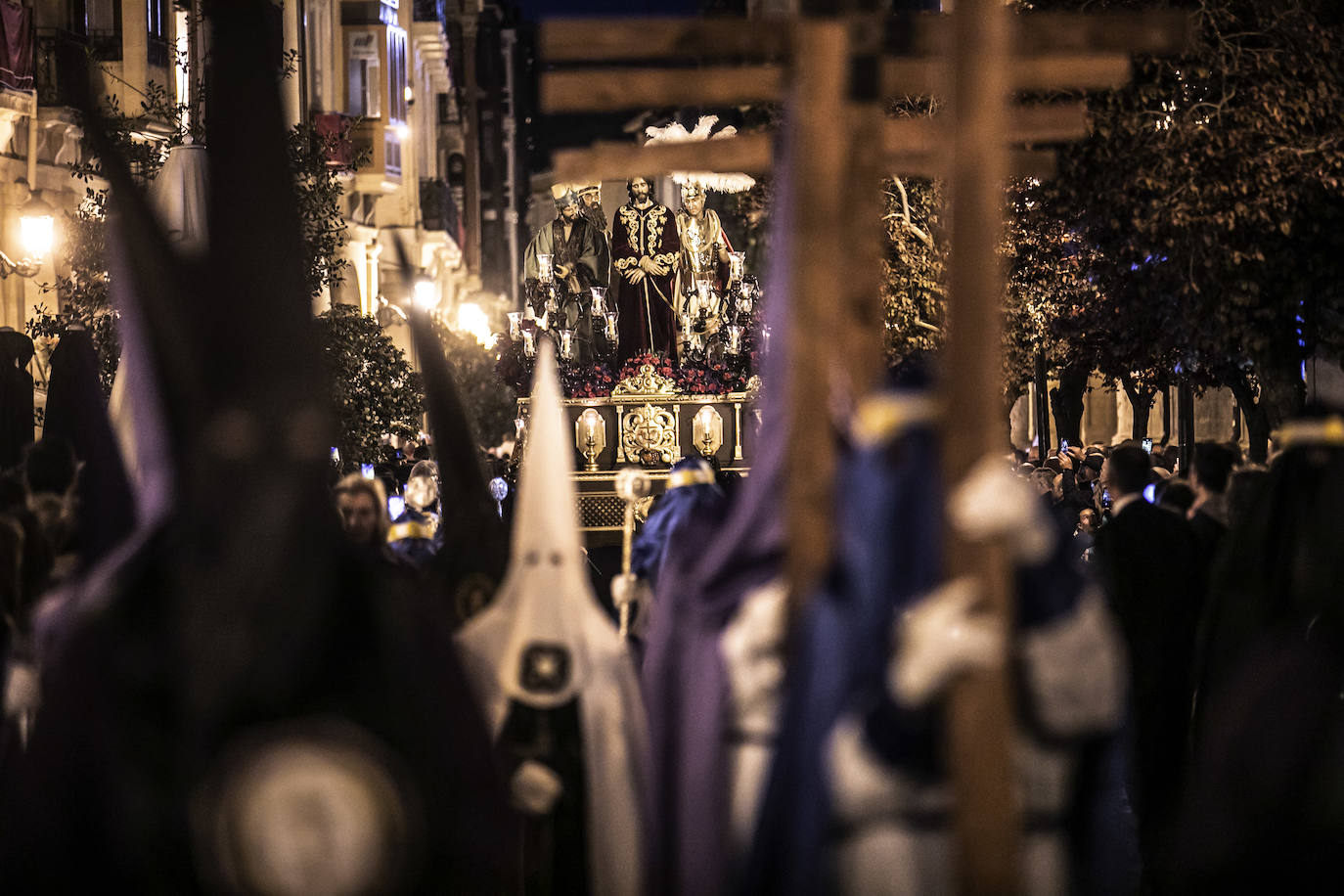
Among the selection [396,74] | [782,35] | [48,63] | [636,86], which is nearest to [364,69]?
[396,74]

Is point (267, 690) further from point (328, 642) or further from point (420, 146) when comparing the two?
point (420, 146)

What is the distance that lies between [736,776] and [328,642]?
1787 millimetres

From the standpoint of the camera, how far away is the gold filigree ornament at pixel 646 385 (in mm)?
17562

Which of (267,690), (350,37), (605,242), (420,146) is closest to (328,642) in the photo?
(267,690)

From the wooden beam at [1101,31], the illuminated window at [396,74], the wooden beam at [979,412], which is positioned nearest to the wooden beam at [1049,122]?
the wooden beam at [1101,31]

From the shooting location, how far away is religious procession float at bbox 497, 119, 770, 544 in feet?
57.4

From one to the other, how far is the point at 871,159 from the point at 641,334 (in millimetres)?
13452

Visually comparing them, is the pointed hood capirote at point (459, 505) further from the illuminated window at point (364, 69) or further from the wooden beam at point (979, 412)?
the illuminated window at point (364, 69)

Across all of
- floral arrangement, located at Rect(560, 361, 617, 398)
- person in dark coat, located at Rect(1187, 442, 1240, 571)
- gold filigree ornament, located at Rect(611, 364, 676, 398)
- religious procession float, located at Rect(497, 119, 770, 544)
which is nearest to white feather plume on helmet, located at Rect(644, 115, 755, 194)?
religious procession float, located at Rect(497, 119, 770, 544)

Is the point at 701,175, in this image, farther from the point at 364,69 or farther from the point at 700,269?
the point at 364,69

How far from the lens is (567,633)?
5.73 metres

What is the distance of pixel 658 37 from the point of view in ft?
18.3

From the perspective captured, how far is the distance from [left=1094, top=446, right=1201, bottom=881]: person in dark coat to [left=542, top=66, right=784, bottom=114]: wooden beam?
301 centimetres

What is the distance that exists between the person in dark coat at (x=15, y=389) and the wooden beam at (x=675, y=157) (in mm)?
7190
